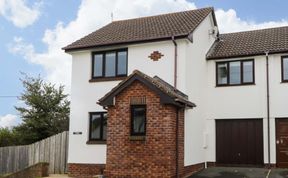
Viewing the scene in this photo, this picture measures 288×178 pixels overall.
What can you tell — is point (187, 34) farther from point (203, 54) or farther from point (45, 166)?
point (45, 166)

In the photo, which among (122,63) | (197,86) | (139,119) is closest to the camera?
(139,119)

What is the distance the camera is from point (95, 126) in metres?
19.8

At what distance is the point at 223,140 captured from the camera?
20.2 meters

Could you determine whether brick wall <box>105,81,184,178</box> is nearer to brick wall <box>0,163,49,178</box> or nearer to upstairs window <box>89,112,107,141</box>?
upstairs window <box>89,112,107,141</box>

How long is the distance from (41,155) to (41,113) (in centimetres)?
854

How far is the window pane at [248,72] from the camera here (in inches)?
790

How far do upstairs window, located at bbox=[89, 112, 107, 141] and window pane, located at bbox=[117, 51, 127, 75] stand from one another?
2.09 metres

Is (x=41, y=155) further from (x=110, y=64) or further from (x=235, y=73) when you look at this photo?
(x=235, y=73)

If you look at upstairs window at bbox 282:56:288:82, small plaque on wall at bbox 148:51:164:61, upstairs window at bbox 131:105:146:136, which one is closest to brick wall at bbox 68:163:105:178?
upstairs window at bbox 131:105:146:136

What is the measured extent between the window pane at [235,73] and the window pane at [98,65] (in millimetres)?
6196

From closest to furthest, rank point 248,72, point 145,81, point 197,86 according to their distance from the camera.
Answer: point 145,81, point 197,86, point 248,72

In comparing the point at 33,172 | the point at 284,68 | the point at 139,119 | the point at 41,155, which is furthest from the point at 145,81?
the point at 41,155

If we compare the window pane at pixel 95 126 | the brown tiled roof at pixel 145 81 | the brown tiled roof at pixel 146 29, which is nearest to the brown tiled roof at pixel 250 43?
the brown tiled roof at pixel 146 29

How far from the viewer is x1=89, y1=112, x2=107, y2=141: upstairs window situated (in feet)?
64.1
